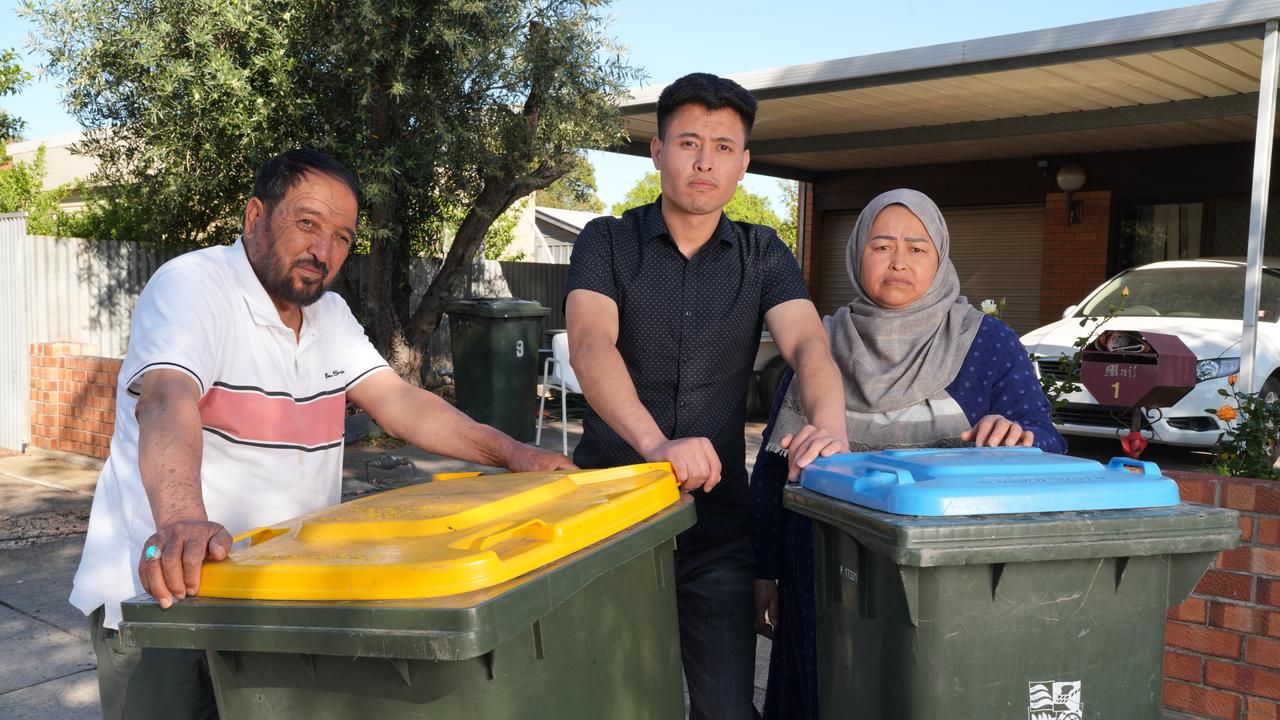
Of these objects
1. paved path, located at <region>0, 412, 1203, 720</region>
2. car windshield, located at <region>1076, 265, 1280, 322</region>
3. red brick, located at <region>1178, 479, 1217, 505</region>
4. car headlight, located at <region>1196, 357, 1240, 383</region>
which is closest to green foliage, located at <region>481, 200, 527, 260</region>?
paved path, located at <region>0, 412, 1203, 720</region>

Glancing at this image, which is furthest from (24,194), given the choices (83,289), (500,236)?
(500,236)

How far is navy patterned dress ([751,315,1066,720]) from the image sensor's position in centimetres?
251

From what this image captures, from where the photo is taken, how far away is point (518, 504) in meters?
1.84

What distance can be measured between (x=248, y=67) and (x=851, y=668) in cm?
804

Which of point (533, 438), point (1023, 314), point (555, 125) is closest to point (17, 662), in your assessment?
point (533, 438)

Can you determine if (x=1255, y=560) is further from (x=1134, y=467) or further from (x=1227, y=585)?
(x=1134, y=467)

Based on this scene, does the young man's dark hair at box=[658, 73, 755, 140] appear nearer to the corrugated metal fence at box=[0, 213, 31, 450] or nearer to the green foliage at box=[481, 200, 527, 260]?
the corrugated metal fence at box=[0, 213, 31, 450]

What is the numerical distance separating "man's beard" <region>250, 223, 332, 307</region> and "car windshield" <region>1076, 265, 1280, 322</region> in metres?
7.42

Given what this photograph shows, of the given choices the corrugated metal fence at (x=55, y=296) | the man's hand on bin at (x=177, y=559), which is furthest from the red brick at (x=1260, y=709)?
the corrugated metal fence at (x=55, y=296)

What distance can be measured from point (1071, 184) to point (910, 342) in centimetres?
1150

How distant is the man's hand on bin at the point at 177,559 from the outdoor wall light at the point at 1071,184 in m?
13.0

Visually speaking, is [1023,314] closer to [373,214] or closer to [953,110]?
[953,110]

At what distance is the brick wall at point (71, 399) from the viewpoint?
794 centimetres

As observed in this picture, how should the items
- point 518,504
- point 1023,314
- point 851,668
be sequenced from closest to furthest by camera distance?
point 518,504 < point 851,668 < point 1023,314
